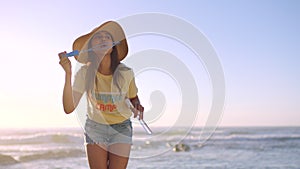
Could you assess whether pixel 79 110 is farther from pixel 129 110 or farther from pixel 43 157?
pixel 43 157

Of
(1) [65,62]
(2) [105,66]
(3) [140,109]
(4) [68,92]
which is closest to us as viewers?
(1) [65,62]

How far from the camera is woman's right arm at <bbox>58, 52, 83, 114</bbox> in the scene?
3.52 meters

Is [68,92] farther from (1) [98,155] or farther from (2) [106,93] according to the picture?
(1) [98,155]

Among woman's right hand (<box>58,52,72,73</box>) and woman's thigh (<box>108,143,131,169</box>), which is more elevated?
woman's right hand (<box>58,52,72,73</box>)

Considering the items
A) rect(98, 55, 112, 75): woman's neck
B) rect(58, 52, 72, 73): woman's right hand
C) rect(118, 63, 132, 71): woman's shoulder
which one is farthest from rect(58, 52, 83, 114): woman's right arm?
rect(118, 63, 132, 71): woman's shoulder

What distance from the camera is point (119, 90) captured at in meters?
3.94

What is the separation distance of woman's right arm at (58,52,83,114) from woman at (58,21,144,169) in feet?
0.21

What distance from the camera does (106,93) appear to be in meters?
3.92

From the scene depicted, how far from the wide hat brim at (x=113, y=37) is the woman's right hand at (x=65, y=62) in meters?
0.36

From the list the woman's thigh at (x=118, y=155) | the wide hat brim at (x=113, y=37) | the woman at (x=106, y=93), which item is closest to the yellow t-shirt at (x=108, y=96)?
the woman at (x=106, y=93)

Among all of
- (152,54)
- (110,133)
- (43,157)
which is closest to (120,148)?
(110,133)

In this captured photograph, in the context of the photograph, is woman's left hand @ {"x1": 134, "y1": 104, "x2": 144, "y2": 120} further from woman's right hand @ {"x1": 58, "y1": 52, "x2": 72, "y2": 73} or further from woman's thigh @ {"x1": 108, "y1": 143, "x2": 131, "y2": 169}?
woman's right hand @ {"x1": 58, "y1": 52, "x2": 72, "y2": 73}

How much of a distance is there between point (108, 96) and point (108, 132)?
0.33 metres

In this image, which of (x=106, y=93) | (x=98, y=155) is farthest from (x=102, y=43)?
(x=98, y=155)
